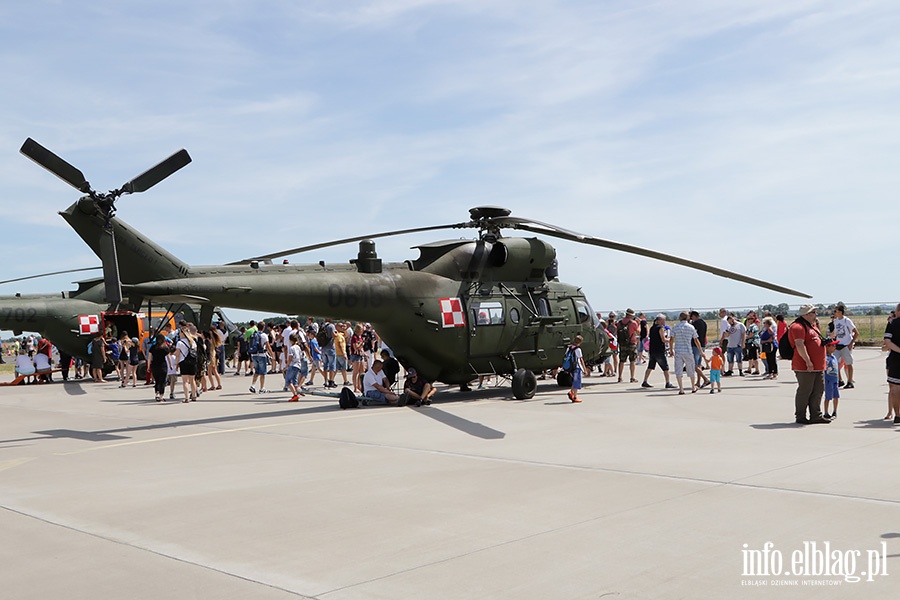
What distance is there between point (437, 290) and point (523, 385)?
247 centimetres

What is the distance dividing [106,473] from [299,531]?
371 cm

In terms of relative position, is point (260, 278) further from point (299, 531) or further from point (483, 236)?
point (299, 531)

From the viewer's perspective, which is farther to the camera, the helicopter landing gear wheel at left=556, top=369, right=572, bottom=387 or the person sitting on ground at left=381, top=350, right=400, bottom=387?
the helicopter landing gear wheel at left=556, top=369, right=572, bottom=387

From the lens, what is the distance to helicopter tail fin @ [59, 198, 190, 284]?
13.2 m

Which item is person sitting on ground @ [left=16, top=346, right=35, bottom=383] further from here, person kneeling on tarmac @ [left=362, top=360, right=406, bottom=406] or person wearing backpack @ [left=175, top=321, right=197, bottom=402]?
person kneeling on tarmac @ [left=362, top=360, right=406, bottom=406]

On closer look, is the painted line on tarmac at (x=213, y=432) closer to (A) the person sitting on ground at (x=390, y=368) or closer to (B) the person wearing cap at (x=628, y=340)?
(A) the person sitting on ground at (x=390, y=368)

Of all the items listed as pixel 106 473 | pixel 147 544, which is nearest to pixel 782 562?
pixel 147 544

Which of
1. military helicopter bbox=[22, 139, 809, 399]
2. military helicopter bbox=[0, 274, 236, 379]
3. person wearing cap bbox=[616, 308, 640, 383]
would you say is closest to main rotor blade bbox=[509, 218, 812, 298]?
military helicopter bbox=[22, 139, 809, 399]

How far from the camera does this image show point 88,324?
25.7 metres

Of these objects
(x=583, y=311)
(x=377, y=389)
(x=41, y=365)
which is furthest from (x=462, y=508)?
(x=41, y=365)

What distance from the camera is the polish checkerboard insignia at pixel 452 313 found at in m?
16.0

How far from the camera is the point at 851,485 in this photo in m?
7.36

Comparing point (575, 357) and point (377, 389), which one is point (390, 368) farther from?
point (575, 357)

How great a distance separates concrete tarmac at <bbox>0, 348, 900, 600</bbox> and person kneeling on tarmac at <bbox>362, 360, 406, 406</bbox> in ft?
7.55
